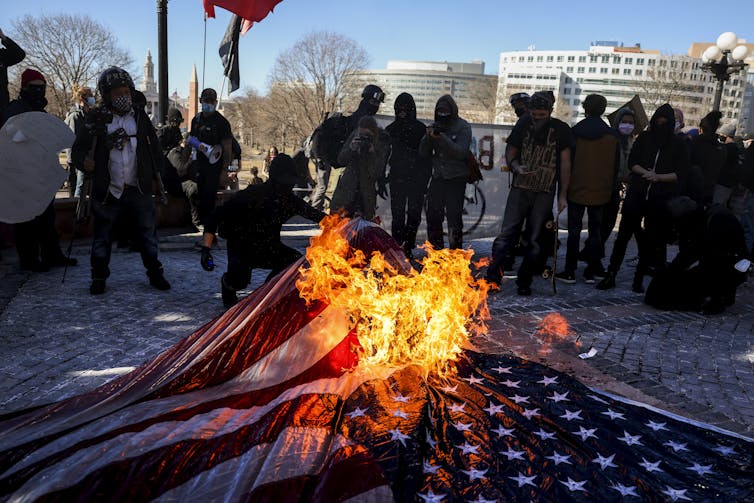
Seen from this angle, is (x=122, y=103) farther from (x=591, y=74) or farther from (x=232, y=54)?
(x=591, y=74)

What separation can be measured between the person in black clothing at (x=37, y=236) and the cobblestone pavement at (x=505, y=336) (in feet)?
0.69

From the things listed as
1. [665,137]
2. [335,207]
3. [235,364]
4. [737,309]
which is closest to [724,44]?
[665,137]

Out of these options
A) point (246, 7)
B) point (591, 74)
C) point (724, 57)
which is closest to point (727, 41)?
point (724, 57)

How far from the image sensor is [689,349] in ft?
16.4

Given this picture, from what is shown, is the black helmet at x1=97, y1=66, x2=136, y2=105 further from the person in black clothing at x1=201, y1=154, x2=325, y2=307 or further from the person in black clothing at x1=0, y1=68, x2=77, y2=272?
the person in black clothing at x1=201, y1=154, x2=325, y2=307

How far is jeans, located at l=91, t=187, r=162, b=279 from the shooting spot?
19.0 ft

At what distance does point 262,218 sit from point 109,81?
77.8 inches

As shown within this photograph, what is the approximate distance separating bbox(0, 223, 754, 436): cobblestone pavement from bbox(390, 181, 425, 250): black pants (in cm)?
159

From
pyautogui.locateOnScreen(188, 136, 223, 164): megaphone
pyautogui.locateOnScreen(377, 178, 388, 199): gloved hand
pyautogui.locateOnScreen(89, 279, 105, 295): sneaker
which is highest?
pyautogui.locateOnScreen(188, 136, 223, 164): megaphone

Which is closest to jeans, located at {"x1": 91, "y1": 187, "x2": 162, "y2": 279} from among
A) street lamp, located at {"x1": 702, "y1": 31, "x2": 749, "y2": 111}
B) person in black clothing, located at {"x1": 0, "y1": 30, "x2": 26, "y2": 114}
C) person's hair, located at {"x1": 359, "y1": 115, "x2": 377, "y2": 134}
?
person in black clothing, located at {"x1": 0, "y1": 30, "x2": 26, "y2": 114}

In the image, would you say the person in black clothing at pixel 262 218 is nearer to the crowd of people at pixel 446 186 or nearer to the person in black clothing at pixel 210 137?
the crowd of people at pixel 446 186

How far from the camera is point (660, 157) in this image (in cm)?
665

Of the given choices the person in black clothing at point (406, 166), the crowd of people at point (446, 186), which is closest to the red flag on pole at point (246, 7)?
the crowd of people at point (446, 186)

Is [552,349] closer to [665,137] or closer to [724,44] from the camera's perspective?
[665,137]
